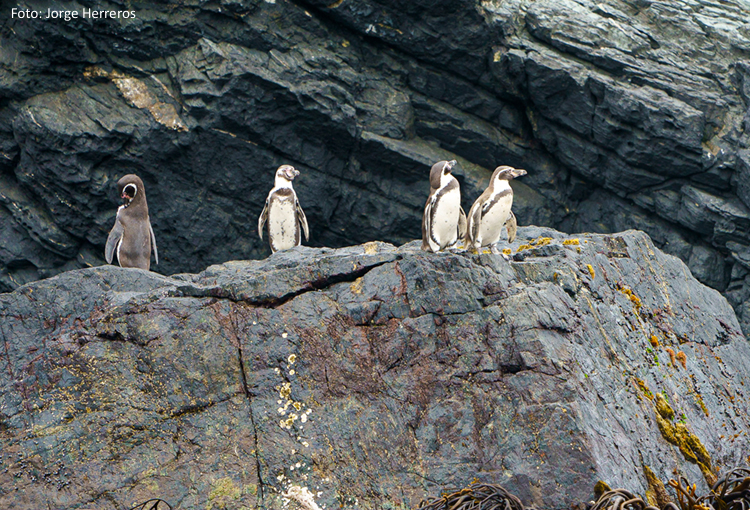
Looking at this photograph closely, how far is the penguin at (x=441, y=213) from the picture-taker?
26.8ft

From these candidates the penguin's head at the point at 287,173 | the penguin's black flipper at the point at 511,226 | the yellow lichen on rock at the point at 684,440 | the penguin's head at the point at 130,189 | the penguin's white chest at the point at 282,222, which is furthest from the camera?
the penguin's head at the point at 287,173

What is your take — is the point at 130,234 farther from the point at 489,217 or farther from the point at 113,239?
the point at 489,217

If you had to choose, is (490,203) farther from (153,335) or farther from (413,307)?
(153,335)

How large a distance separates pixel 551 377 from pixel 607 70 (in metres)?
11.2

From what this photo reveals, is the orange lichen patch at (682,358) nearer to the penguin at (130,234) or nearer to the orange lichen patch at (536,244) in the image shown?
the orange lichen patch at (536,244)

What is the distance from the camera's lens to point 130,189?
37.4ft

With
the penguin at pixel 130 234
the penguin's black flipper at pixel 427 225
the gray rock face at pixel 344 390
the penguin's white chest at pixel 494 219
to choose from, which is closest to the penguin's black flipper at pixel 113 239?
the penguin at pixel 130 234

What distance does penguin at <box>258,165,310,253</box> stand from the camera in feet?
40.6

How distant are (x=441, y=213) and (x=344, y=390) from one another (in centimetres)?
265

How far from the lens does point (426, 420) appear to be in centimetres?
627

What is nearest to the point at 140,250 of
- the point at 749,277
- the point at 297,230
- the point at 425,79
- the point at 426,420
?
the point at 297,230

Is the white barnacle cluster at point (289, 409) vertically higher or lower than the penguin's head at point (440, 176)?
lower

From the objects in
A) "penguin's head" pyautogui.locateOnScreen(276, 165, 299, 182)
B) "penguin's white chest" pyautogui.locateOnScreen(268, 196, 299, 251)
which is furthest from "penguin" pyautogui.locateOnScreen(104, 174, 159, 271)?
"penguin's head" pyautogui.locateOnScreen(276, 165, 299, 182)

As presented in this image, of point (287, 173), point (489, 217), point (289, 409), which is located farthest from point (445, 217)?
point (287, 173)
